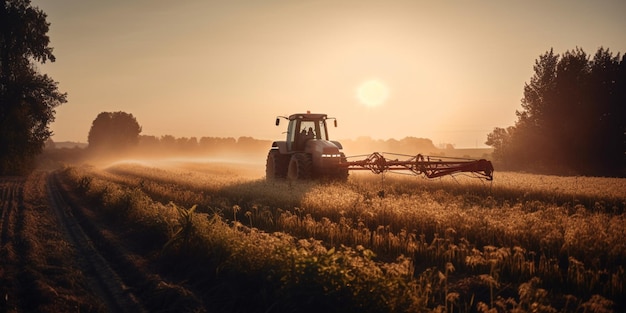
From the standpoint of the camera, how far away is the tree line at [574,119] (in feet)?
125

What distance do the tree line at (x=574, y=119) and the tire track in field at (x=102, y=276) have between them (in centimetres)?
3769

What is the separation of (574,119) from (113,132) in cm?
9405

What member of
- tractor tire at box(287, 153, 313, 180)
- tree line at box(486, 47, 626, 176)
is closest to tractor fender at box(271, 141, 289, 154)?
tractor tire at box(287, 153, 313, 180)

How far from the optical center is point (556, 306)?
244 inches

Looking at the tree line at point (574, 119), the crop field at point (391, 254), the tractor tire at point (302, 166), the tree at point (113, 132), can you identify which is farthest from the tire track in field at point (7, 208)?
the tree at point (113, 132)

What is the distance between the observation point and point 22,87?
35562 millimetres

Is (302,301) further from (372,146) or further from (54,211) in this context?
(372,146)

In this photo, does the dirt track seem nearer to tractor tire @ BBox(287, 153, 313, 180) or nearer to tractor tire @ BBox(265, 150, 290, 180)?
tractor tire @ BBox(287, 153, 313, 180)

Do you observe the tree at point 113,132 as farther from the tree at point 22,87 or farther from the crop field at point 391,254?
the crop field at point 391,254

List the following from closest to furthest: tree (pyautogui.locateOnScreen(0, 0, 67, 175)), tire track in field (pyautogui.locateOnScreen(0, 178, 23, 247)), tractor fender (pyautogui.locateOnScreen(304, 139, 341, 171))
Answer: tire track in field (pyautogui.locateOnScreen(0, 178, 23, 247)) → tractor fender (pyautogui.locateOnScreen(304, 139, 341, 171)) → tree (pyautogui.locateOnScreen(0, 0, 67, 175))

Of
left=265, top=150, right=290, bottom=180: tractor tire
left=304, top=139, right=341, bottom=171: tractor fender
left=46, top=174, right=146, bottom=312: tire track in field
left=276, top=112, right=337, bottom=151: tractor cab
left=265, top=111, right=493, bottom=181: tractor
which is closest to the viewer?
left=46, top=174, right=146, bottom=312: tire track in field

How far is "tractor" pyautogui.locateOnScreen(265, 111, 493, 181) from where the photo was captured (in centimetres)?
1878

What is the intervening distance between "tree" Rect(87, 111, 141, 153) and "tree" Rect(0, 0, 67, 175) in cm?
6813

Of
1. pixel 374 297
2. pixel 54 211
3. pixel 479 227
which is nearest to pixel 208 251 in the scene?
pixel 374 297
